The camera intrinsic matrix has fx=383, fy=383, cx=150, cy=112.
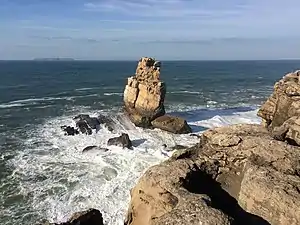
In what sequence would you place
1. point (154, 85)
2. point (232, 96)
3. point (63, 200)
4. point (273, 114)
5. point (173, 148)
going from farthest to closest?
1. point (232, 96)
2. point (154, 85)
3. point (173, 148)
4. point (273, 114)
5. point (63, 200)

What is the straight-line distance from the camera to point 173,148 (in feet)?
125

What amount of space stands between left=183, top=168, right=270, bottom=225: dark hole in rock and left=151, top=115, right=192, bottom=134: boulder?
30.0 metres

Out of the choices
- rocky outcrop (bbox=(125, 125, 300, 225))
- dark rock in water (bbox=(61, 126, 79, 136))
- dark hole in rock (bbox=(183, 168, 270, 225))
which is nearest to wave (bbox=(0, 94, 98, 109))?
dark rock in water (bbox=(61, 126, 79, 136))

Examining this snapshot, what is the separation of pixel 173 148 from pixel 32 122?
23.7 m

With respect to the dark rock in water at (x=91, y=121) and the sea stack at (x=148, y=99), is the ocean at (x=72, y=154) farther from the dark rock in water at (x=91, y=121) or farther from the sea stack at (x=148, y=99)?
the sea stack at (x=148, y=99)

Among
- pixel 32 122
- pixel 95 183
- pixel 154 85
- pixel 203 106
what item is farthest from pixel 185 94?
pixel 95 183

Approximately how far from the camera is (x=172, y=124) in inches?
1811

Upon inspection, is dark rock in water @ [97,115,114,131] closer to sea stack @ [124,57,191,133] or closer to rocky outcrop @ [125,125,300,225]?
sea stack @ [124,57,191,133]

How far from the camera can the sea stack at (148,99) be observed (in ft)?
156

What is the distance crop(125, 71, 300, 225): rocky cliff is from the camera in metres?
10.9

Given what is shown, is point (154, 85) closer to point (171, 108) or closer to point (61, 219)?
point (171, 108)

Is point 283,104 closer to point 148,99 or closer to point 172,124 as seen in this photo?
point 172,124

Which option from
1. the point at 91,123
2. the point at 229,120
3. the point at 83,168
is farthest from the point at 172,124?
the point at 83,168

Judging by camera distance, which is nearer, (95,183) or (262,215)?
(262,215)
